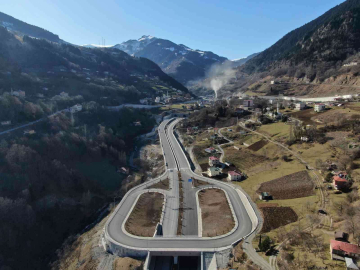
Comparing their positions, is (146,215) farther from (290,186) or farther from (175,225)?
(290,186)

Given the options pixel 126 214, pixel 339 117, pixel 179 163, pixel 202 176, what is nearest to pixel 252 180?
pixel 202 176

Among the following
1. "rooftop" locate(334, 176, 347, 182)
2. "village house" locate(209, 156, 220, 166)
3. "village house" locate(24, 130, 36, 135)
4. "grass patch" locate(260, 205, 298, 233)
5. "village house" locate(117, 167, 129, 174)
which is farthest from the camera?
"village house" locate(117, 167, 129, 174)

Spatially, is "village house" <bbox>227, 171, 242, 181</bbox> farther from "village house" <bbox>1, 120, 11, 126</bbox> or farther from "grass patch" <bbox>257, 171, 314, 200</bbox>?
"village house" <bbox>1, 120, 11, 126</bbox>

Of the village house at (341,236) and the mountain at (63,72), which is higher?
the mountain at (63,72)

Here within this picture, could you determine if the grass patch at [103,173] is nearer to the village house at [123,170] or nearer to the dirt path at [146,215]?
the village house at [123,170]

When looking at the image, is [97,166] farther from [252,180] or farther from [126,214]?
[252,180]

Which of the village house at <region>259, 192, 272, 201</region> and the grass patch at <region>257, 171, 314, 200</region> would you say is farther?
the village house at <region>259, 192, 272, 201</region>

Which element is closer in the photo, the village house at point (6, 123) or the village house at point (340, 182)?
the village house at point (340, 182)

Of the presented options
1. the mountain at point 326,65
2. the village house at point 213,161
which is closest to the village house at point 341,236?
the village house at point 213,161

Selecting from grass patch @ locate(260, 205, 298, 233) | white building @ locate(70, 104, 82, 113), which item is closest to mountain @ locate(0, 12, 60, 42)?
white building @ locate(70, 104, 82, 113)

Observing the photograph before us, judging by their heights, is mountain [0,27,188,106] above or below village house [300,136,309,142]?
above
